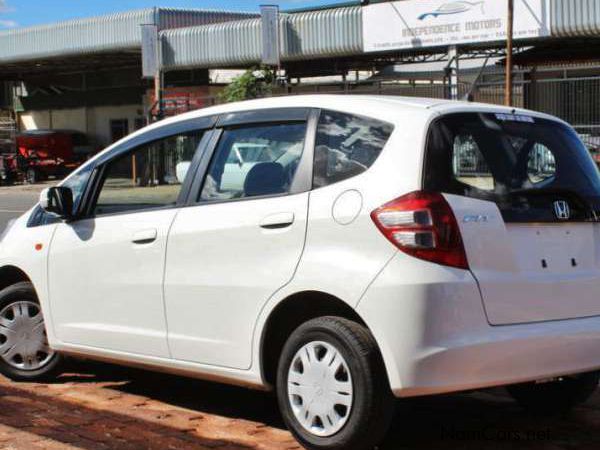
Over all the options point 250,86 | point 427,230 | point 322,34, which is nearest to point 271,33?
point 322,34

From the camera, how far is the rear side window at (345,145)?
15.2 feet

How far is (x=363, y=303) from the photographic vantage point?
435 centimetres

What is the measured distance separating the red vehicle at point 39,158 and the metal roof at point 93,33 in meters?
3.26

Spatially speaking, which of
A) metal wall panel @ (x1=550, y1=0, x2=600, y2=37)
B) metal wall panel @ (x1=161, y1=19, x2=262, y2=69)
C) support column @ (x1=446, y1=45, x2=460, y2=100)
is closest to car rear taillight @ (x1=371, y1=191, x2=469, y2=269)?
support column @ (x1=446, y1=45, x2=460, y2=100)

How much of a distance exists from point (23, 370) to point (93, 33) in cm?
3279

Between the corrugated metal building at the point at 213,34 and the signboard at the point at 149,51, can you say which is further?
the signboard at the point at 149,51

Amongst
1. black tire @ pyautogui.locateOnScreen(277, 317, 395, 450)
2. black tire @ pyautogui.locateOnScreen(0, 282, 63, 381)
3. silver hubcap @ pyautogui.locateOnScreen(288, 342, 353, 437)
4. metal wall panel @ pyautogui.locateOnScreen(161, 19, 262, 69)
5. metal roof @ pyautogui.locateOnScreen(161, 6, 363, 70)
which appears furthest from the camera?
metal wall panel @ pyautogui.locateOnScreen(161, 19, 262, 69)

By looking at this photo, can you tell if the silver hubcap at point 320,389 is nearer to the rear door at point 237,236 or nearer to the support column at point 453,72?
the rear door at point 237,236

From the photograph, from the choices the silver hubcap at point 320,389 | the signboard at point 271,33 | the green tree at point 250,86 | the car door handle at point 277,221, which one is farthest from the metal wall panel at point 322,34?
the silver hubcap at point 320,389

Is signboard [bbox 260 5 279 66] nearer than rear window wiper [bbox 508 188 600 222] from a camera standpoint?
No

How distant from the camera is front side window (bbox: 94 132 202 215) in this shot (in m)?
5.45

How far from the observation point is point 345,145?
475 centimetres

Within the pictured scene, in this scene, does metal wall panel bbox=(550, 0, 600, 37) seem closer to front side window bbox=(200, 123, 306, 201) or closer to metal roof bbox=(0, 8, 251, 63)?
metal roof bbox=(0, 8, 251, 63)

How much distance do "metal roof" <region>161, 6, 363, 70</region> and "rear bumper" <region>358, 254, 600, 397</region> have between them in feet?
85.7
